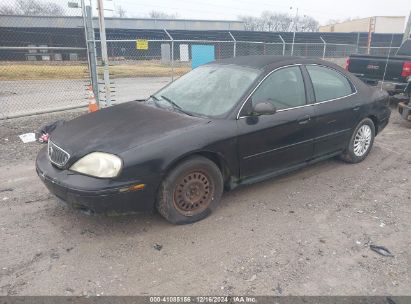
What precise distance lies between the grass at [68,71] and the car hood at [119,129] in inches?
454

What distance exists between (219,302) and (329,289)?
0.85 m

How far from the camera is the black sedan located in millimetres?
3164

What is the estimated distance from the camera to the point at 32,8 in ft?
28.7

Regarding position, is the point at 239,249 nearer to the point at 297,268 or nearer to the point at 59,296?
the point at 297,268

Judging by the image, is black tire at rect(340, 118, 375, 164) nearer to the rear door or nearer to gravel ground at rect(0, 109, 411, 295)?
the rear door

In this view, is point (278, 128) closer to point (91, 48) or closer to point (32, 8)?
point (91, 48)

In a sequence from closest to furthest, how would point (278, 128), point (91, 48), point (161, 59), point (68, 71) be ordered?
1. point (278, 128)
2. point (91, 48)
3. point (68, 71)
4. point (161, 59)

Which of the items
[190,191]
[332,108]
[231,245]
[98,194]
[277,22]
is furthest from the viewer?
[277,22]

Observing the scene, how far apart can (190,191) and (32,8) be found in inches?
302

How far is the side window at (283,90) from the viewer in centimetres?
399

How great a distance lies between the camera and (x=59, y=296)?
2.61 meters

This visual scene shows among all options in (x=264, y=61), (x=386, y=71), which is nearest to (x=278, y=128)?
(x=264, y=61)

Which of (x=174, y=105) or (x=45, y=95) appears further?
(x=45, y=95)

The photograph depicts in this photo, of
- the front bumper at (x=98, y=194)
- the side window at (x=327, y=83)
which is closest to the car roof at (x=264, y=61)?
the side window at (x=327, y=83)
